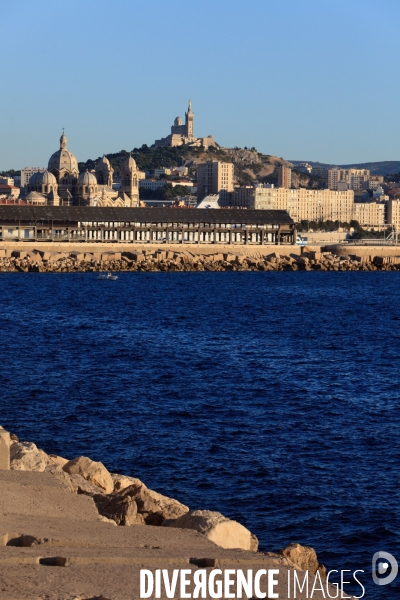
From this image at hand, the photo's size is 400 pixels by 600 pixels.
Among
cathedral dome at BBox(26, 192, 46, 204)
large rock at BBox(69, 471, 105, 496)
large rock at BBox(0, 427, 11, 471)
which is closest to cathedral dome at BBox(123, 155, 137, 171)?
cathedral dome at BBox(26, 192, 46, 204)

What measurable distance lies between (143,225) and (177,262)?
17.3 meters

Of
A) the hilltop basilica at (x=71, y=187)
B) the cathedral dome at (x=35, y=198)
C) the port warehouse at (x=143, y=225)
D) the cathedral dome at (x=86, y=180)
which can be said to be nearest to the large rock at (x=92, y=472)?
the port warehouse at (x=143, y=225)

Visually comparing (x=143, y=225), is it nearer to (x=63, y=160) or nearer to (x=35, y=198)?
(x=35, y=198)

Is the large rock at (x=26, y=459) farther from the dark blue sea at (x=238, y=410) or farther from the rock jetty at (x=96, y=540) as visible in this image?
the dark blue sea at (x=238, y=410)

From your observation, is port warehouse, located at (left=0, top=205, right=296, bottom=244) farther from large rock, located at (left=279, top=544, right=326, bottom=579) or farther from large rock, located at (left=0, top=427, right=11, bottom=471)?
large rock, located at (left=279, top=544, right=326, bottom=579)

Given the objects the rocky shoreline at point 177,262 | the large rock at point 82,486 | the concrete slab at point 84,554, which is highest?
the concrete slab at point 84,554

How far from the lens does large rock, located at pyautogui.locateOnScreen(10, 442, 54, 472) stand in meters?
10.6

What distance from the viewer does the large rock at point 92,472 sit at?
1105cm

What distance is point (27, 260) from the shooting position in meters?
68.2

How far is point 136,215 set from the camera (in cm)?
8919

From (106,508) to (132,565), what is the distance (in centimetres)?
266

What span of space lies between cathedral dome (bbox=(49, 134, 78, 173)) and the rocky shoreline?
287ft

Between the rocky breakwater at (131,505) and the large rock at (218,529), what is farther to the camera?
the rocky breakwater at (131,505)

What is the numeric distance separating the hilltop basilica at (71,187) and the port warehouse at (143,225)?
190ft
